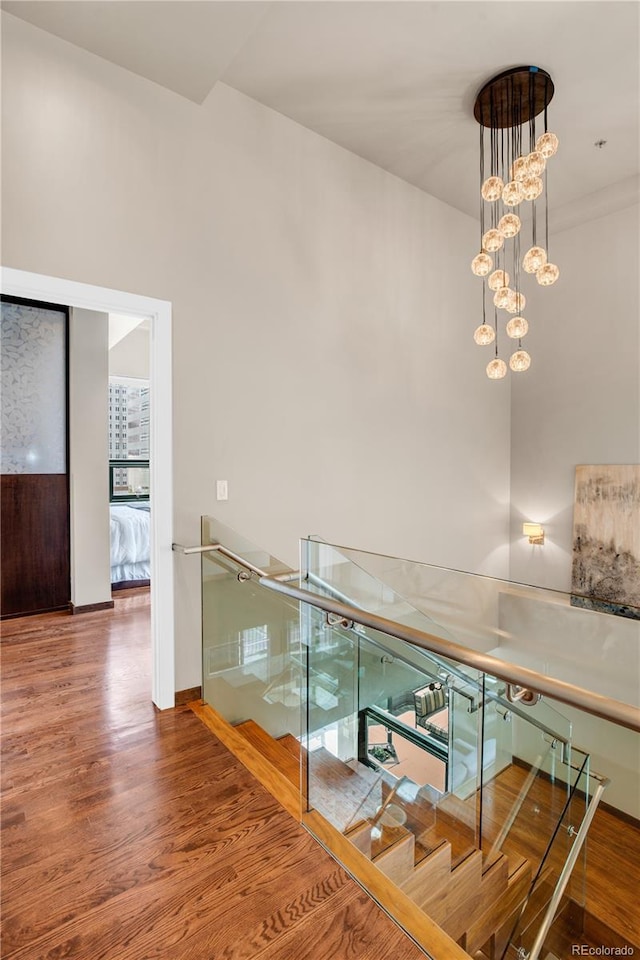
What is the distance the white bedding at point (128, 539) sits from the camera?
17.7ft

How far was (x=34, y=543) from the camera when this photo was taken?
438cm

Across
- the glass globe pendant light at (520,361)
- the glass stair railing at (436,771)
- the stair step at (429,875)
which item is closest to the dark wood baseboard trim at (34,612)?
the glass stair railing at (436,771)

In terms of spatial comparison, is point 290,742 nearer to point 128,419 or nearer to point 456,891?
point 456,891

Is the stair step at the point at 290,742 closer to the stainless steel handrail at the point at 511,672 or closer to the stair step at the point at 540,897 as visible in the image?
the stainless steel handrail at the point at 511,672

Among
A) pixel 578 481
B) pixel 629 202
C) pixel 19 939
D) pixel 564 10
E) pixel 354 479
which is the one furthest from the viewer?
pixel 578 481

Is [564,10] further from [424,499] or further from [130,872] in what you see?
[130,872]

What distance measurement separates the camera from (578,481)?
4477 millimetres

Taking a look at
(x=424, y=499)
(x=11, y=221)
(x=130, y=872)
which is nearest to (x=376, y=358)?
(x=424, y=499)

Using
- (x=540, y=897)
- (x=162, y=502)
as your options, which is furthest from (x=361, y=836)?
(x=162, y=502)

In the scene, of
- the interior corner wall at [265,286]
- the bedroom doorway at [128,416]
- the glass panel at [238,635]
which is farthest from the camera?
the bedroom doorway at [128,416]

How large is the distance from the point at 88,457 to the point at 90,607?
1.36 m

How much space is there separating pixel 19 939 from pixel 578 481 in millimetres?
4596

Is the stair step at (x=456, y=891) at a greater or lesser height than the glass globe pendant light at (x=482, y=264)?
lesser

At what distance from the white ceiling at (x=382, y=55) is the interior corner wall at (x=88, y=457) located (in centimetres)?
248
